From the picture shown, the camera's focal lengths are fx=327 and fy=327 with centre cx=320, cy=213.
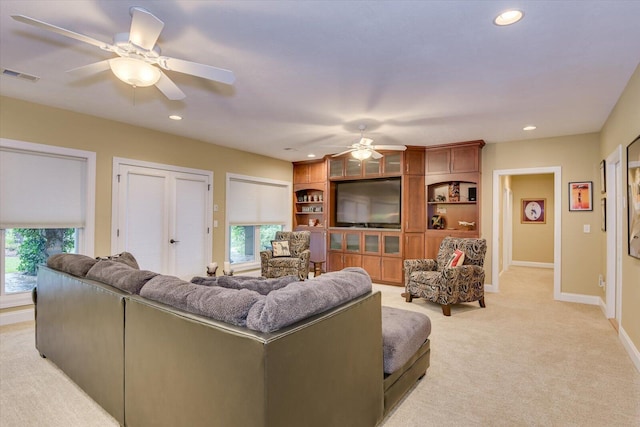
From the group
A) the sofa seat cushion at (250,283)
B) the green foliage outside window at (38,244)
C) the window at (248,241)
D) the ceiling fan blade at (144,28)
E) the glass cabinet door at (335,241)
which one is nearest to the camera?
the ceiling fan blade at (144,28)

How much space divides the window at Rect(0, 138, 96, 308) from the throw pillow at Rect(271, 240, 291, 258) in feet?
9.61

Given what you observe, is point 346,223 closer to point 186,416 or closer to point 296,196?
point 296,196

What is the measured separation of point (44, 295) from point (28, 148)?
2.03m

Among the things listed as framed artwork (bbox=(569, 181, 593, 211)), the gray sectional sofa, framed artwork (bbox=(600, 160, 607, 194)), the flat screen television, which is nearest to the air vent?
the gray sectional sofa

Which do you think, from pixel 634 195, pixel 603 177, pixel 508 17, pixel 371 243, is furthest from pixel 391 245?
pixel 508 17

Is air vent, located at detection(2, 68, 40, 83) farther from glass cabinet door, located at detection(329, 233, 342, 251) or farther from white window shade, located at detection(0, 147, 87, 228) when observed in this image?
glass cabinet door, located at detection(329, 233, 342, 251)

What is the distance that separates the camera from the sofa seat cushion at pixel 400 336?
2.07 m

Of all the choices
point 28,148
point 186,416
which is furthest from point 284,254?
point 186,416

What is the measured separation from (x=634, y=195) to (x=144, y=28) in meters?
3.96

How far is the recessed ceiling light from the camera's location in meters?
2.05

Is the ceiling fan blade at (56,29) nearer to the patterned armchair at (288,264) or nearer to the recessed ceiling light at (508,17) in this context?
the recessed ceiling light at (508,17)

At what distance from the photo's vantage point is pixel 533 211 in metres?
8.39

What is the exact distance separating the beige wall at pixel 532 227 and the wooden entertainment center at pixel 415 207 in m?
3.72

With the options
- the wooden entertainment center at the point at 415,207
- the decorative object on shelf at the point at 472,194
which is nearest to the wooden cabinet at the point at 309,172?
the wooden entertainment center at the point at 415,207
